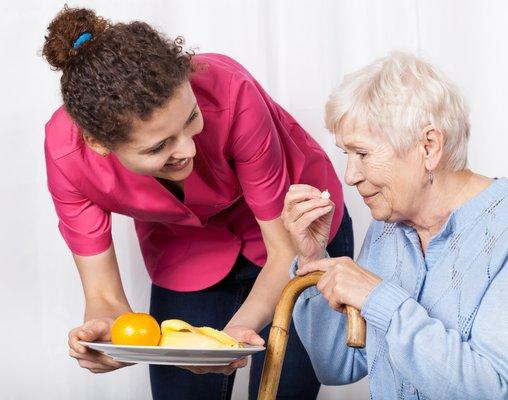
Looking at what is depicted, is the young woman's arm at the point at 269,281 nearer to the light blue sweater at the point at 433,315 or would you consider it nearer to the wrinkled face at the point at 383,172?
the light blue sweater at the point at 433,315

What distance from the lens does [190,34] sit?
287 centimetres

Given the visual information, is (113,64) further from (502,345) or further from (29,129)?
(29,129)

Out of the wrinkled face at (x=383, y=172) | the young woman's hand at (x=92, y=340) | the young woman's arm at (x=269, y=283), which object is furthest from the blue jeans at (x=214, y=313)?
the wrinkled face at (x=383, y=172)

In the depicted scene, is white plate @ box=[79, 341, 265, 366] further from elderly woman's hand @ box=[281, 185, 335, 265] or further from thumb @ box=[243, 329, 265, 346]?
elderly woman's hand @ box=[281, 185, 335, 265]

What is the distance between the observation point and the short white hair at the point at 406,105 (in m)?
1.63

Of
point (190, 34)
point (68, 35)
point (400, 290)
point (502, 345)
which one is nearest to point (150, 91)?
point (68, 35)

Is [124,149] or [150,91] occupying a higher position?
[150,91]

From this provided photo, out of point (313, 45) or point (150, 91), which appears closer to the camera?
point (150, 91)

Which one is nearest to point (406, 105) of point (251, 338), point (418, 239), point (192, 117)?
point (418, 239)

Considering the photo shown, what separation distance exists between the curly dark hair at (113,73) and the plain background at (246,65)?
1.14 meters

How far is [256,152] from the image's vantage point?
192 centimetres

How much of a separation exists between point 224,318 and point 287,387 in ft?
0.74

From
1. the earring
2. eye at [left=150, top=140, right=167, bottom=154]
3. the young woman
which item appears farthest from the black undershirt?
the earring

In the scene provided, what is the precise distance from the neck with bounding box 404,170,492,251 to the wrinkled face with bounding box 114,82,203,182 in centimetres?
43
